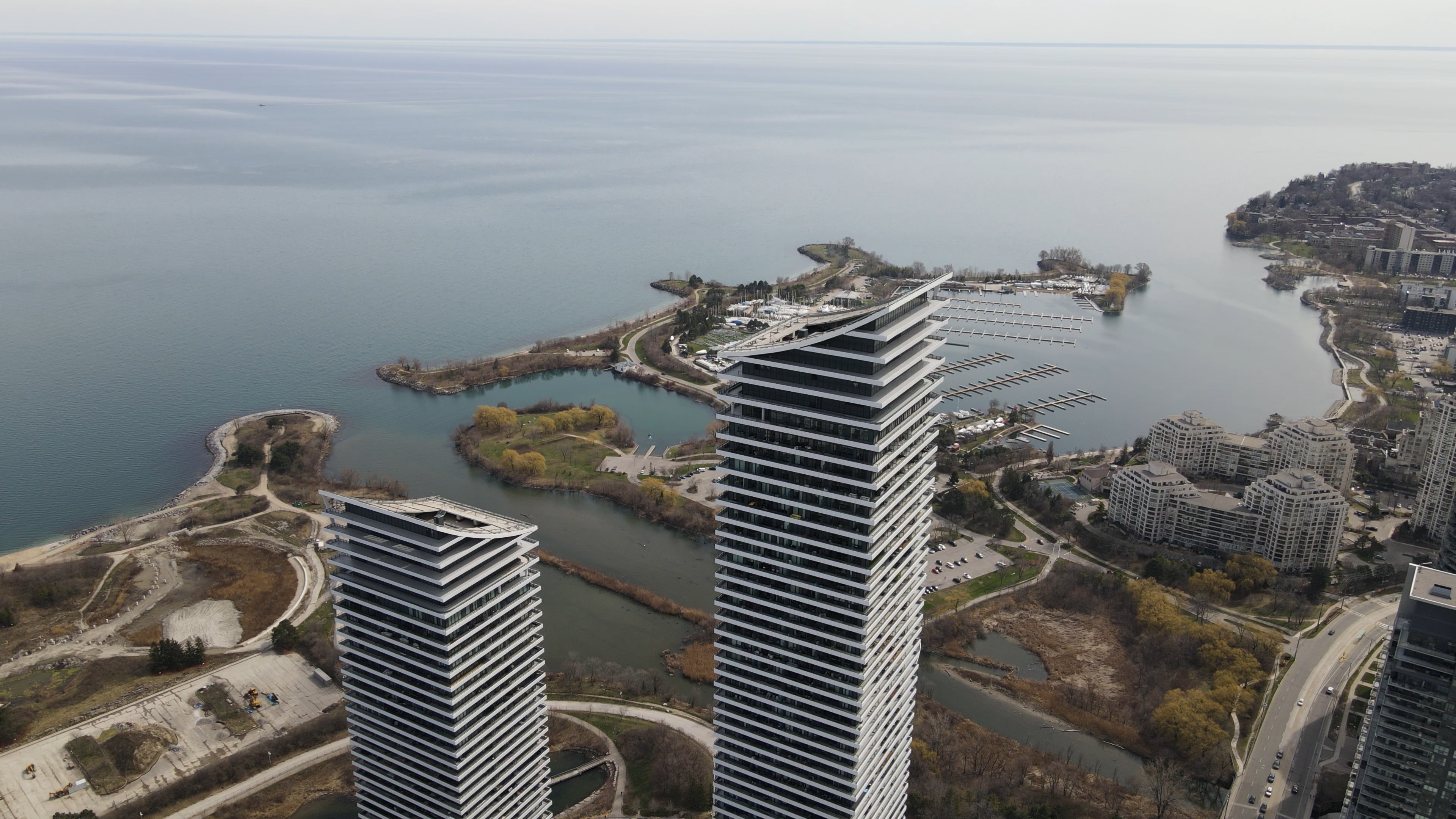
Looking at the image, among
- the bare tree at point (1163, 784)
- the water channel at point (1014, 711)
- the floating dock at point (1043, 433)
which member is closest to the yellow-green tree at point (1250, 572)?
the water channel at point (1014, 711)

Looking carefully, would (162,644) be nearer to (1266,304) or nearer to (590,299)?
(590,299)

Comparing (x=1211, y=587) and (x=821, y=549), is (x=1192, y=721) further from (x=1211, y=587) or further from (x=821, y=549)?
(x=821, y=549)

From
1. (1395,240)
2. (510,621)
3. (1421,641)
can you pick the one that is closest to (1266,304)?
(1395,240)

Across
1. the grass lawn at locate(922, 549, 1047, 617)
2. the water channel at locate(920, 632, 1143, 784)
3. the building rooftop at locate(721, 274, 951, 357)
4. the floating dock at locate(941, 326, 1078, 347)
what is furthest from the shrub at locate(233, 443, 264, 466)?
the floating dock at locate(941, 326, 1078, 347)

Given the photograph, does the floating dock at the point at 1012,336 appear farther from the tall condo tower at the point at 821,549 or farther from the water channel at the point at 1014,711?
the tall condo tower at the point at 821,549

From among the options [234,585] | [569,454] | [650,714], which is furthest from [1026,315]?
[234,585]
